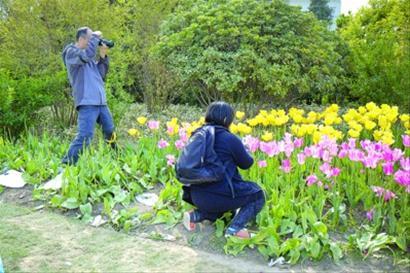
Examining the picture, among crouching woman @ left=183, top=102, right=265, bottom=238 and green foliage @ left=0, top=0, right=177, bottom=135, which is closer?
crouching woman @ left=183, top=102, right=265, bottom=238

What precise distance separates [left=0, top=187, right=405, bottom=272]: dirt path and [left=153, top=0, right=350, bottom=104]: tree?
382cm

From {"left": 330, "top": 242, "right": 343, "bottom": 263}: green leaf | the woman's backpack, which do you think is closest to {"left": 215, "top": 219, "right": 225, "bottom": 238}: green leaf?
the woman's backpack

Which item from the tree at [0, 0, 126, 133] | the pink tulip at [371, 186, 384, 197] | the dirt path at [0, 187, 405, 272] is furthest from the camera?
the tree at [0, 0, 126, 133]

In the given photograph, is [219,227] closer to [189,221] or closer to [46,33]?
[189,221]

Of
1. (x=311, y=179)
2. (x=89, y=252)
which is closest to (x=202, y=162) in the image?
(x=311, y=179)

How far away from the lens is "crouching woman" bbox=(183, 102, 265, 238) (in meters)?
3.62

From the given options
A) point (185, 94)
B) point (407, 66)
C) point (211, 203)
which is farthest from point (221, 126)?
point (185, 94)

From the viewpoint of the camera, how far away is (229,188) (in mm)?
3654

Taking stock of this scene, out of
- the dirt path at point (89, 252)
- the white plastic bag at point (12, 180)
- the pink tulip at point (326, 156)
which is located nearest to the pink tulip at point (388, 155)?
the pink tulip at point (326, 156)

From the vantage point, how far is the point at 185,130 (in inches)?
196

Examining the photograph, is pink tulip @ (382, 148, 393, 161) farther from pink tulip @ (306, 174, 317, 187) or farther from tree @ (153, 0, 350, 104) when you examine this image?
tree @ (153, 0, 350, 104)

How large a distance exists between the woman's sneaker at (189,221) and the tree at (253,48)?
360 cm

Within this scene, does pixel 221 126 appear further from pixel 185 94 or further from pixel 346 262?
pixel 185 94

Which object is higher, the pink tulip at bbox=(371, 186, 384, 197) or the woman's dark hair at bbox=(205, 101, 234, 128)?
the woman's dark hair at bbox=(205, 101, 234, 128)
